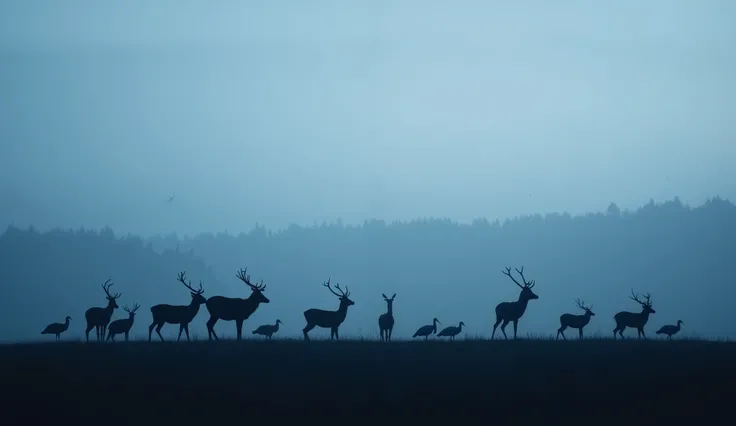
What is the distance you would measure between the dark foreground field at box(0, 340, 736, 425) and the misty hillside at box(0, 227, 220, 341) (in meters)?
105

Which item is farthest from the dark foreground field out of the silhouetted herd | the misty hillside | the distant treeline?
the misty hillside

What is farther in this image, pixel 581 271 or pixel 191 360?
pixel 581 271

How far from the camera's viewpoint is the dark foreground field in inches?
733

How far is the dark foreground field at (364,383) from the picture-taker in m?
18.6

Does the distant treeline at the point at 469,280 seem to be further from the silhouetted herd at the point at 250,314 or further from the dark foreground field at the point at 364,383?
the dark foreground field at the point at 364,383

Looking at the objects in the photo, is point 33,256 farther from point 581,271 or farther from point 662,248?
point 662,248

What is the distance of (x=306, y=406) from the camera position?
18.8 metres

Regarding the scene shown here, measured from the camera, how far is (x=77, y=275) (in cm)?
15788

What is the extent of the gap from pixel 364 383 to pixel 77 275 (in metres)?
148

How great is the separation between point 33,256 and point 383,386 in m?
158

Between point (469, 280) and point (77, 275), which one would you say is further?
point (469, 280)

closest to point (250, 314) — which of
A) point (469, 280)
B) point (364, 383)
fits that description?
point (364, 383)

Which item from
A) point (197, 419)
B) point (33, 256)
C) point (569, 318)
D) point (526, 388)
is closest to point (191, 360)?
point (197, 419)

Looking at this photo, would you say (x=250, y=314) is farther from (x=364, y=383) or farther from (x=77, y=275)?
(x=77, y=275)
